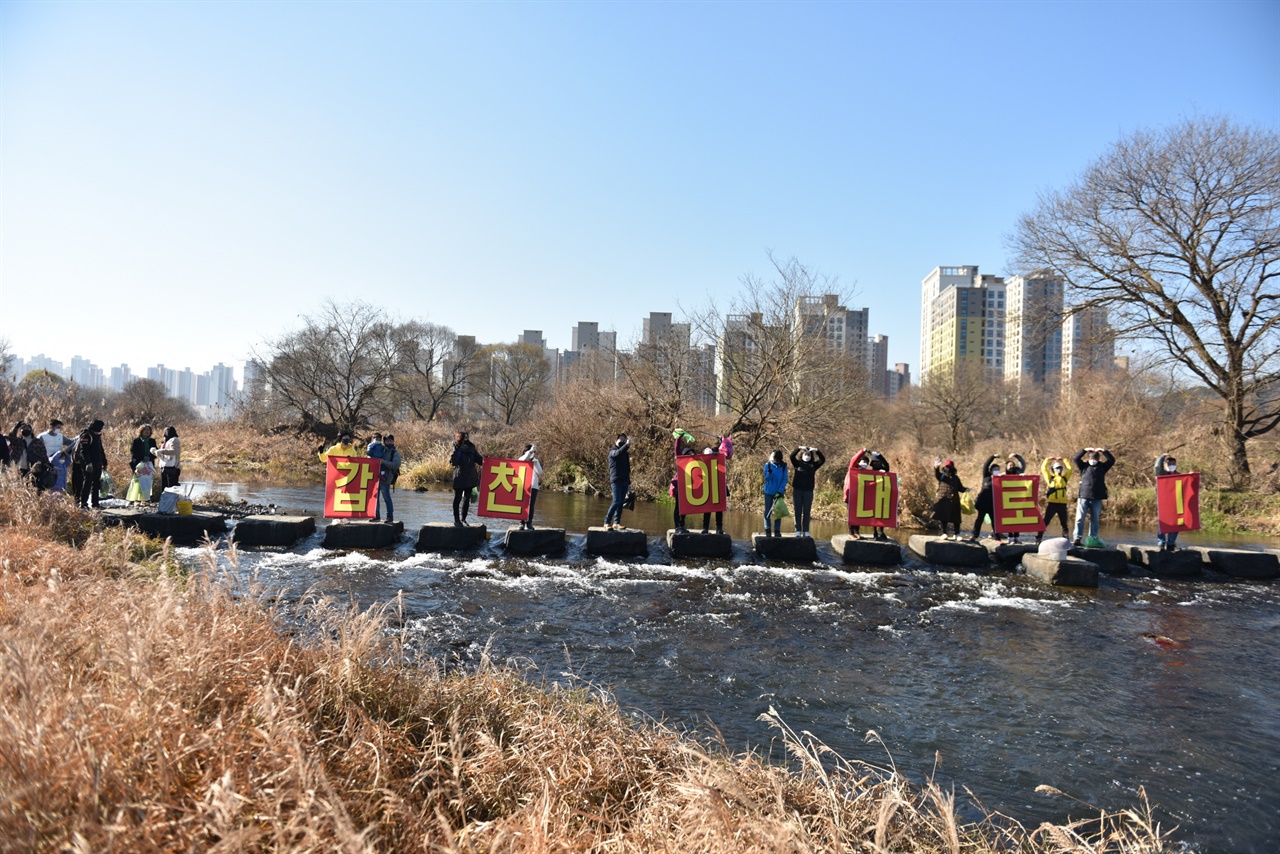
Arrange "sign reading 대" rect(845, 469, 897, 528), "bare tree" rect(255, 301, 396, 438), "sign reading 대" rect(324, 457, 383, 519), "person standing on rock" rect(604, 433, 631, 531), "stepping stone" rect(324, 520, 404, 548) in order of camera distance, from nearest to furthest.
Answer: "stepping stone" rect(324, 520, 404, 548) → "person standing on rock" rect(604, 433, 631, 531) → "sign reading 대" rect(324, 457, 383, 519) → "sign reading 대" rect(845, 469, 897, 528) → "bare tree" rect(255, 301, 396, 438)

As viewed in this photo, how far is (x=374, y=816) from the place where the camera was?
3018 millimetres

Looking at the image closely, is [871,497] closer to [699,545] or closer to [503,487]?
[699,545]

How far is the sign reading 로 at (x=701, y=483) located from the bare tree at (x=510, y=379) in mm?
50781

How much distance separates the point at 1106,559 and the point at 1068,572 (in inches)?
77.3

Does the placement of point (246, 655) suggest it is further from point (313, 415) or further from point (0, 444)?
point (313, 415)

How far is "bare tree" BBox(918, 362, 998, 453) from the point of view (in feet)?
161

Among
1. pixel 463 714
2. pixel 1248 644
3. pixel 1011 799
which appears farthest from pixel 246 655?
pixel 1248 644

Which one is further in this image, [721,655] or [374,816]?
[721,655]

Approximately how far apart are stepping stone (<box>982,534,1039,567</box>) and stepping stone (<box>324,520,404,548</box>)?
1207 centimetres

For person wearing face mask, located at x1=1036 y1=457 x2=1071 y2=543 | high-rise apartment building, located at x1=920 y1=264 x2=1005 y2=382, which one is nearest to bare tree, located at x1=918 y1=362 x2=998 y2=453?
person wearing face mask, located at x1=1036 y1=457 x2=1071 y2=543

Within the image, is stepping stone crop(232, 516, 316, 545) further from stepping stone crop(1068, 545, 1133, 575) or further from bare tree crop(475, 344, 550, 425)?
bare tree crop(475, 344, 550, 425)

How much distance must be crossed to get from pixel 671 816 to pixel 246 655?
234 cm

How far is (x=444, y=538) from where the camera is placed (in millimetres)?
13938

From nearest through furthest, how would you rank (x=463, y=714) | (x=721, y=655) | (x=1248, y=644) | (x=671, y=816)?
(x=671, y=816)
(x=463, y=714)
(x=721, y=655)
(x=1248, y=644)
